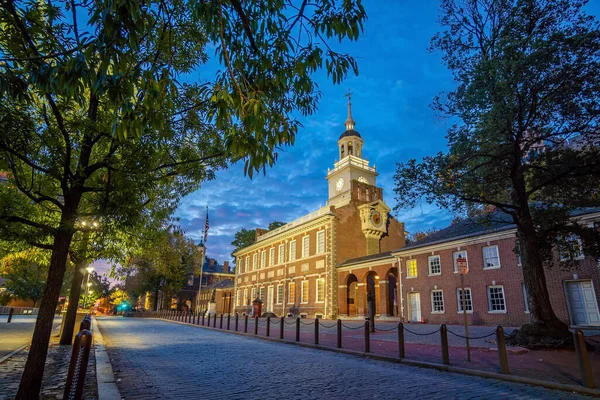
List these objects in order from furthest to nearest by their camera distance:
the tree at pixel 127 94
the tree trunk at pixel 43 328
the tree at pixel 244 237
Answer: the tree at pixel 244 237, the tree trunk at pixel 43 328, the tree at pixel 127 94

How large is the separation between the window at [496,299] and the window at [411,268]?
224 inches

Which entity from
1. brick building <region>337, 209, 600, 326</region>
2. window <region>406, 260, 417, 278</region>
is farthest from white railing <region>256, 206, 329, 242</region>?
window <region>406, 260, 417, 278</region>

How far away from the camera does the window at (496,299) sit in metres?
21.5

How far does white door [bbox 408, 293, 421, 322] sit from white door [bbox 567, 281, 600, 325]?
9502 mm

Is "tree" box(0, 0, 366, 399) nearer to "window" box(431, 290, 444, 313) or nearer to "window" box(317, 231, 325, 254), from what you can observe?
"window" box(431, 290, 444, 313)

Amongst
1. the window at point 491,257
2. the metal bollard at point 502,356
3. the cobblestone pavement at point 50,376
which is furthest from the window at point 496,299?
the cobblestone pavement at point 50,376

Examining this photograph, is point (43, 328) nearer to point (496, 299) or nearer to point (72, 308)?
point (72, 308)

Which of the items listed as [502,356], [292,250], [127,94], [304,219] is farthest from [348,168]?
[127,94]

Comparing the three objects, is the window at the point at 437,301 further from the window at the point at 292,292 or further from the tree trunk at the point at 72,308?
the tree trunk at the point at 72,308

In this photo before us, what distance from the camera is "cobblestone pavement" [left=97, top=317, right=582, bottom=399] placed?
5855 mm

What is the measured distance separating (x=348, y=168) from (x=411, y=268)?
18531mm

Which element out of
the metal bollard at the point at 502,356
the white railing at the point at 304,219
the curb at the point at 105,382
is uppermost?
the white railing at the point at 304,219

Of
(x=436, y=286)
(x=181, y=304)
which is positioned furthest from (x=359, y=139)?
(x=181, y=304)

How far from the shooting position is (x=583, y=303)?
1861 cm
